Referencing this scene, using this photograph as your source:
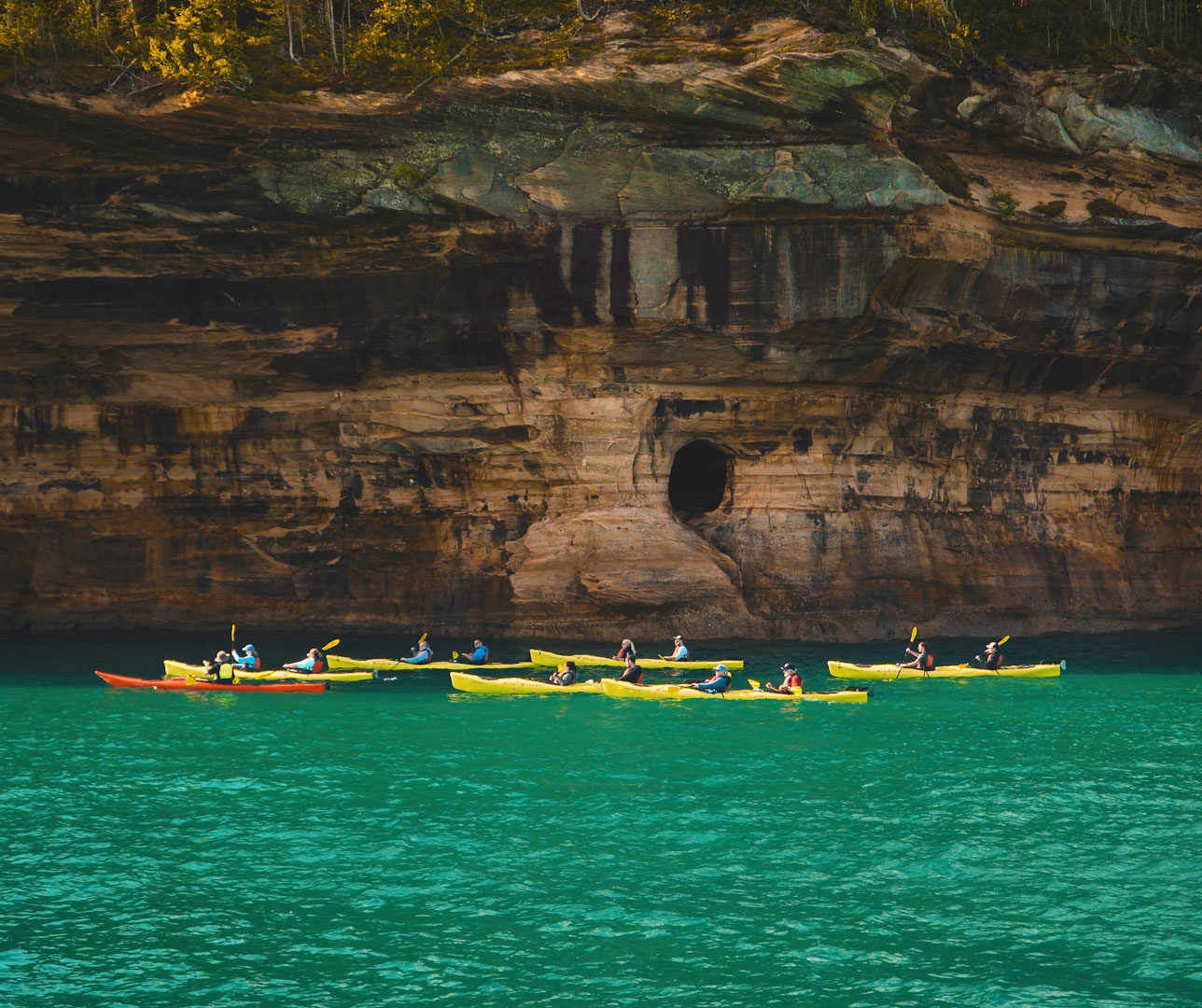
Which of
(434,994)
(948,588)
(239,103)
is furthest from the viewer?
(948,588)

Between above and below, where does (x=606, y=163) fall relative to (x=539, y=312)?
above

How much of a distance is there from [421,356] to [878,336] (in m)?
13.9

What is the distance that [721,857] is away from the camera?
1689 cm

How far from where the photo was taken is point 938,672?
31859mm

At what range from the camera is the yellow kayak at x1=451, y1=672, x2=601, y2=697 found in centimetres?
3034

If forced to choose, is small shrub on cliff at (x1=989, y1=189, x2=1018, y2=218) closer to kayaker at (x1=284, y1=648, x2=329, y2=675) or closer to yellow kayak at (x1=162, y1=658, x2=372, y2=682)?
yellow kayak at (x1=162, y1=658, x2=372, y2=682)

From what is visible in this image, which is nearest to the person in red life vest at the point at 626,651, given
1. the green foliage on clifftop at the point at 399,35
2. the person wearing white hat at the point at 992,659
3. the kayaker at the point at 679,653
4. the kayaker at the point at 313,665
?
the kayaker at the point at 679,653

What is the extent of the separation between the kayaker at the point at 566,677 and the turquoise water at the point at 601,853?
2093 mm

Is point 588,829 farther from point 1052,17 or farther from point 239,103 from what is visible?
point 1052,17

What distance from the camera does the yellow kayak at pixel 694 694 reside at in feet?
94.0

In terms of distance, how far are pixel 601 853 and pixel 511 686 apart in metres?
13.5

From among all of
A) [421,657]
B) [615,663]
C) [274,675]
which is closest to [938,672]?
[615,663]

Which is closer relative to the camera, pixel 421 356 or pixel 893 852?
pixel 893 852

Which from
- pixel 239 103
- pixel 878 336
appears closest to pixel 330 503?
pixel 239 103
